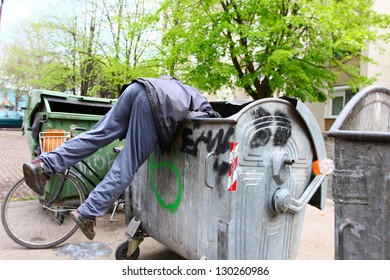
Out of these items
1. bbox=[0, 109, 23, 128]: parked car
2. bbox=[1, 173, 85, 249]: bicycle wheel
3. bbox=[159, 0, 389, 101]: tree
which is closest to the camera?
bbox=[1, 173, 85, 249]: bicycle wheel

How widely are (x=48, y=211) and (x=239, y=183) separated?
8.75ft

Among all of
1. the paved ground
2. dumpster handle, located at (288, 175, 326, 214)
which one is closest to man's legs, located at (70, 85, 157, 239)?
the paved ground

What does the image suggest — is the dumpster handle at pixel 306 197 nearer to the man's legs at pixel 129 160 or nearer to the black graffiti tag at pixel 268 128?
the black graffiti tag at pixel 268 128

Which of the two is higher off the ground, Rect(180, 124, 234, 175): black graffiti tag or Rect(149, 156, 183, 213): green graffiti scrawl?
Rect(180, 124, 234, 175): black graffiti tag

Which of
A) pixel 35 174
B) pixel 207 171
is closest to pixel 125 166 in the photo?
pixel 207 171

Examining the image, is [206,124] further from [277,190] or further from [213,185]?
[277,190]

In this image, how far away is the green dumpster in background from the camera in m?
4.49

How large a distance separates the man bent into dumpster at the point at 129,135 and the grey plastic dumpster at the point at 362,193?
1.29 m

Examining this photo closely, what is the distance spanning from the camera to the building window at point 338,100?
15.5 metres

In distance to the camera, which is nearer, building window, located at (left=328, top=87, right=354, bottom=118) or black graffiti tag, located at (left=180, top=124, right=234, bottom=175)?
black graffiti tag, located at (left=180, top=124, right=234, bottom=175)

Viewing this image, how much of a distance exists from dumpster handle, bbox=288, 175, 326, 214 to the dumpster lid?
70 centimetres

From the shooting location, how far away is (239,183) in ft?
7.65

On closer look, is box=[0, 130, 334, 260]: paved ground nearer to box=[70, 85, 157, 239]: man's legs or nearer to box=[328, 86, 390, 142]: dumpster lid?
box=[70, 85, 157, 239]: man's legs

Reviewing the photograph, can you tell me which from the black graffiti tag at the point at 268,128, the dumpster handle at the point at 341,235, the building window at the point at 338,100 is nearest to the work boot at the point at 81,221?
the black graffiti tag at the point at 268,128
